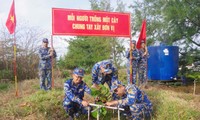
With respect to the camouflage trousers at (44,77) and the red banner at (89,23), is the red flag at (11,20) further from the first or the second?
the red banner at (89,23)

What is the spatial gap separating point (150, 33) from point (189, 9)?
2.82 metres

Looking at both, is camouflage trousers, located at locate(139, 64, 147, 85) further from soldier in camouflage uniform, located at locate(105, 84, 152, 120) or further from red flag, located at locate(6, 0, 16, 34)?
red flag, located at locate(6, 0, 16, 34)

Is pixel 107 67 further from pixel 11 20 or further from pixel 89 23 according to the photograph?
pixel 11 20

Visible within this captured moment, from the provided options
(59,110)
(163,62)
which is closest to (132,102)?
(59,110)

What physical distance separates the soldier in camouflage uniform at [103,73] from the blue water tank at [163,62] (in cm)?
569

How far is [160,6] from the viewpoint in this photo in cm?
1080

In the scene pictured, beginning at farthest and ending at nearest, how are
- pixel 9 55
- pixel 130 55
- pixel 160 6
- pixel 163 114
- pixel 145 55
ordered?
pixel 9 55 < pixel 160 6 < pixel 145 55 < pixel 130 55 < pixel 163 114

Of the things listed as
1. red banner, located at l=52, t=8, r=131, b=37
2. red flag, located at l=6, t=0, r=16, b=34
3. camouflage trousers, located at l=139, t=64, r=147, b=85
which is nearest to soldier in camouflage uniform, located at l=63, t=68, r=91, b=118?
red banner, located at l=52, t=8, r=131, b=37

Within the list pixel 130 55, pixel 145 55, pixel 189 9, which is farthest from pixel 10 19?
pixel 189 9

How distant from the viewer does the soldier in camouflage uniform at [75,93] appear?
519cm

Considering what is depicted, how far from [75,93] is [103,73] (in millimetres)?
730

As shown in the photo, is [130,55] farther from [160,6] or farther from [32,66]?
[32,66]

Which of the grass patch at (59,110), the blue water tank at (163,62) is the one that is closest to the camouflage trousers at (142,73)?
the grass patch at (59,110)

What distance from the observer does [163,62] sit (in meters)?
11.4
